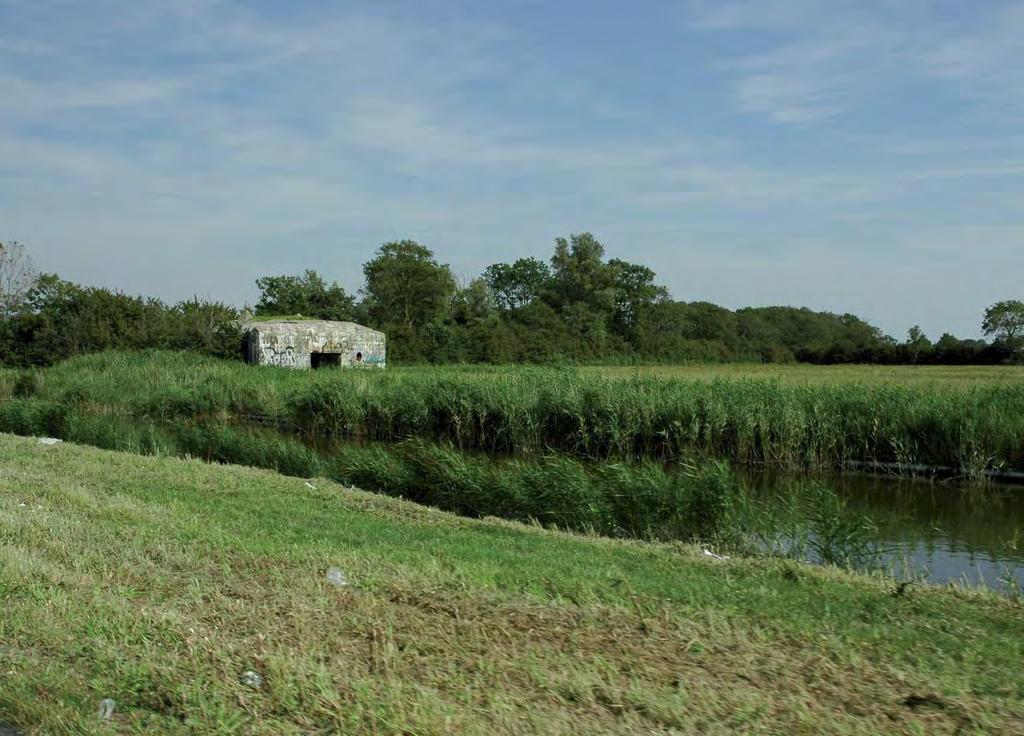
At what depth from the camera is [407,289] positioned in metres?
67.8

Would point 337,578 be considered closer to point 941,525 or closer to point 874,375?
point 941,525

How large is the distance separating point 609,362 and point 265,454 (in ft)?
156

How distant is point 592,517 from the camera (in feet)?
43.2

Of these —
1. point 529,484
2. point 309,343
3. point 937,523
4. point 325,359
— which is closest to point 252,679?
point 529,484

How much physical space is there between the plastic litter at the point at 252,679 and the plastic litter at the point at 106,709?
2.09 ft

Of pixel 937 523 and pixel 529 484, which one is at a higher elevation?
pixel 529 484

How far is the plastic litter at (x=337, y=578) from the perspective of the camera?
6.80m

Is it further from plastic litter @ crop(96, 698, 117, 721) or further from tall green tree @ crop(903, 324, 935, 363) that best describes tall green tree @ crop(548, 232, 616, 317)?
plastic litter @ crop(96, 698, 117, 721)

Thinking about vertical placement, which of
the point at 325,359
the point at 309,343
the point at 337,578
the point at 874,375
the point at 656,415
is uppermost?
the point at 309,343

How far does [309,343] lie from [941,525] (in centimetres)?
4155

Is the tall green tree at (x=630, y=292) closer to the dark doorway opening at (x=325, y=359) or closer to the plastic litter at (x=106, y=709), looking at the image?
the dark doorway opening at (x=325, y=359)

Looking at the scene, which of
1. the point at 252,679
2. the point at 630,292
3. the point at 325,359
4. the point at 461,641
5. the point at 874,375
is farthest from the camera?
the point at 630,292

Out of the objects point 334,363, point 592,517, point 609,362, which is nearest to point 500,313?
point 609,362

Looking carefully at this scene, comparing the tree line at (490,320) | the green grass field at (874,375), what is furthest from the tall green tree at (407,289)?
the green grass field at (874,375)
